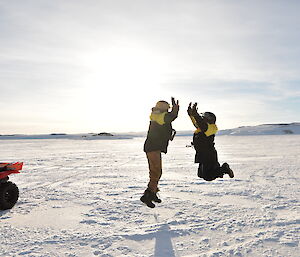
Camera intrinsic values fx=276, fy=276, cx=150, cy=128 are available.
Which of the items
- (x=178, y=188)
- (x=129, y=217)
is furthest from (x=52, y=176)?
(x=129, y=217)

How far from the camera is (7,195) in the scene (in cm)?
482

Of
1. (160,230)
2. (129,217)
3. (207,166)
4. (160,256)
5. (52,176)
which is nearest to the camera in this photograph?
(160,256)


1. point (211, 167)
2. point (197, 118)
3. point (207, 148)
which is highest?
point (197, 118)

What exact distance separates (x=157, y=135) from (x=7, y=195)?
283 cm

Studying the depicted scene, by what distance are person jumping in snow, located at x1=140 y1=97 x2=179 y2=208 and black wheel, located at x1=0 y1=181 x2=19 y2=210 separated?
2294 millimetres

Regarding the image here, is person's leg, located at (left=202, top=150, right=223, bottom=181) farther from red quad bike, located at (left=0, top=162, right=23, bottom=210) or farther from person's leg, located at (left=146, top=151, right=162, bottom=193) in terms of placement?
red quad bike, located at (left=0, top=162, right=23, bottom=210)

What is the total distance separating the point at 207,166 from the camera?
4.61 m

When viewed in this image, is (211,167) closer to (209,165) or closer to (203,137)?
(209,165)

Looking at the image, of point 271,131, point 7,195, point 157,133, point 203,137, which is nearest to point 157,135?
point 157,133

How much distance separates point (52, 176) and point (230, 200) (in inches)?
208

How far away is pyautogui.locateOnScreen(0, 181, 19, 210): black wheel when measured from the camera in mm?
4594

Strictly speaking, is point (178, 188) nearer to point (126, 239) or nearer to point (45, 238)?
point (126, 239)

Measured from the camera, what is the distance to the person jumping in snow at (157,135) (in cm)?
437

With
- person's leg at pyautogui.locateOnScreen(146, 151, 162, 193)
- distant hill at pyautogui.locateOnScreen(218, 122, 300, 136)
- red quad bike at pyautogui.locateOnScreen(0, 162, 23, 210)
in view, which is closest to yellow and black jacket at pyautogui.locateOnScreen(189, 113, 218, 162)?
person's leg at pyautogui.locateOnScreen(146, 151, 162, 193)
